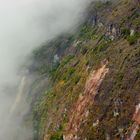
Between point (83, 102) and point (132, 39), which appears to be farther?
point (132, 39)

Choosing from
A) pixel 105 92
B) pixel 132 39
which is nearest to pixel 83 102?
pixel 105 92

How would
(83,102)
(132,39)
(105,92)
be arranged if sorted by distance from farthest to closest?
(132,39) → (83,102) → (105,92)

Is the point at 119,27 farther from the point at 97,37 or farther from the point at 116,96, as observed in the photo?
the point at 116,96

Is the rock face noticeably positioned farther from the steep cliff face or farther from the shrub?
the shrub

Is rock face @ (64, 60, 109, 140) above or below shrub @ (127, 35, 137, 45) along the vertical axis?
below

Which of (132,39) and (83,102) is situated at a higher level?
(132,39)

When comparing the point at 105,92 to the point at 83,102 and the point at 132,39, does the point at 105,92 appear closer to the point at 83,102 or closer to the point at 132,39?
the point at 83,102

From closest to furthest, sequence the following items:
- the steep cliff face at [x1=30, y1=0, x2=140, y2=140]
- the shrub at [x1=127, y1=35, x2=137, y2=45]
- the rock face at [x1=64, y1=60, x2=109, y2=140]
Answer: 1. the steep cliff face at [x1=30, y1=0, x2=140, y2=140]
2. the rock face at [x1=64, y1=60, x2=109, y2=140]
3. the shrub at [x1=127, y1=35, x2=137, y2=45]

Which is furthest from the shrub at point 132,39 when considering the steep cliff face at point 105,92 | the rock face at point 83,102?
the rock face at point 83,102

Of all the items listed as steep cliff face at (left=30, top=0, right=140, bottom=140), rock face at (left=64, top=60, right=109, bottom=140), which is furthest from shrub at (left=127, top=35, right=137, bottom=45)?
rock face at (left=64, top=60, right=109, bottom=140)
